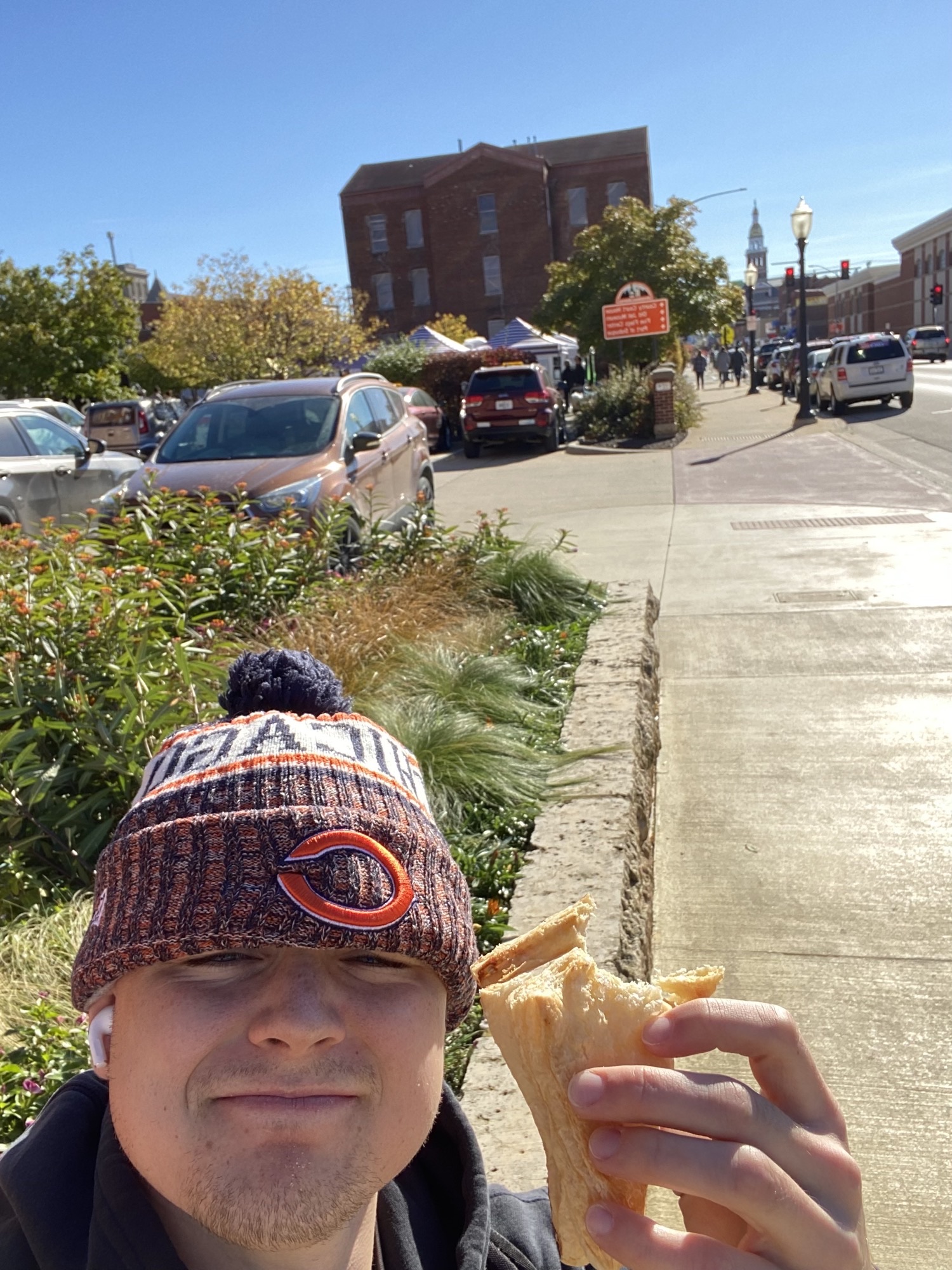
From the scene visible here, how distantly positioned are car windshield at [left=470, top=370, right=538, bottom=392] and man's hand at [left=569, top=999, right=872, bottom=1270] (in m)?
22.5

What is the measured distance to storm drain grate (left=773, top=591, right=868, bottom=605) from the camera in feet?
26.3

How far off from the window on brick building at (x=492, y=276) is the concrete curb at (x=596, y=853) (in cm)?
6144

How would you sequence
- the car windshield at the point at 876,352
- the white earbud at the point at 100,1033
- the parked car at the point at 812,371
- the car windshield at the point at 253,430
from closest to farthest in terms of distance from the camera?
the white earbud at the point at 100,1033, the car windshield at the point at 253,430, the car windshield at the point at 876,352, the parked car at the point at 812,371

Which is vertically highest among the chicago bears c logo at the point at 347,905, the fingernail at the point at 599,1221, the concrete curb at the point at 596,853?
the chicago bears c logo at the point at 347,905

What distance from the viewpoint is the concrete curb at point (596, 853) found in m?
2.45

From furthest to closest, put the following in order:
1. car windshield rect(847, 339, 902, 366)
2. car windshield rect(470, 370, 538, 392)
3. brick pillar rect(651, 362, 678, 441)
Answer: car windshield rect(847, 339, 902, 366) < brick pillar rect(651, 362, 678, 441) < car windshield rect(470, 370, 538, 392)

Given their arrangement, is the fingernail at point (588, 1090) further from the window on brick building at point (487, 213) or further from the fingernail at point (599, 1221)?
the window on brick building at point (487, 213)

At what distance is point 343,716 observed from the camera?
1.47 meters

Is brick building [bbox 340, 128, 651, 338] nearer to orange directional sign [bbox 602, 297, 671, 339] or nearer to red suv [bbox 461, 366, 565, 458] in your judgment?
orange directional sign [bbox 602, 297, 671, 339]

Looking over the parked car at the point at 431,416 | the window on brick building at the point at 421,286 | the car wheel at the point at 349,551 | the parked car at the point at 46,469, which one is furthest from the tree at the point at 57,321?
the window on brick building at the point at 421,286

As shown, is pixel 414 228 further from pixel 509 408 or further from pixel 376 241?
pixel 509 408

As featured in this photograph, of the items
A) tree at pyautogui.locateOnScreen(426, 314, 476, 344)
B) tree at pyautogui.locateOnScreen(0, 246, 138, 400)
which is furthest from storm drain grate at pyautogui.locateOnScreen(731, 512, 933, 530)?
tree at pyautogui.locateOnScreen(426, 314, 476, 344)

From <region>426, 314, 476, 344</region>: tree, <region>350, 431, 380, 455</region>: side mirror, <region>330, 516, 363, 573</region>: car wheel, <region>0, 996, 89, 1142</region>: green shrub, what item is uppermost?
<region>426, 314, 476, 344</region>: tree

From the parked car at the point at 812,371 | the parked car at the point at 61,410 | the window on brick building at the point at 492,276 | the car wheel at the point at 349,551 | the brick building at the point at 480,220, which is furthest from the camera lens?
the window on brick building at the point at 492,276
